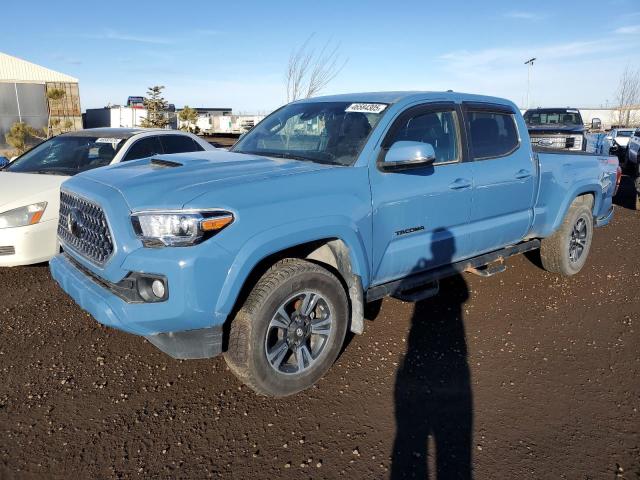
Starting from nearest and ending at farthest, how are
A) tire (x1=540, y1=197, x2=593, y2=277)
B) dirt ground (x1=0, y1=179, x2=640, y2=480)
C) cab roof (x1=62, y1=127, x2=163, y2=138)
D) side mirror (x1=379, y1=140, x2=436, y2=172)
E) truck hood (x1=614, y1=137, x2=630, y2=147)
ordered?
dirt ground (x1=0, y1=179, x2=640, y2=480), side mirror (x1=379, y1=140, x2=436, y2=172), tire (x1=540, y1=197, x2=593, y2=277), cab roof (x1=62, y1=127, x2=163, y2=138), truck hood (x1=614, y1=137, x2=630, y2=147)

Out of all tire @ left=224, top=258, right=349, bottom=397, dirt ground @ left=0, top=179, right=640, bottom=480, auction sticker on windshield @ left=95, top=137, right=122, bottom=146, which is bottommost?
dirt ground @ left=0, top=179, right=640, bottom=480

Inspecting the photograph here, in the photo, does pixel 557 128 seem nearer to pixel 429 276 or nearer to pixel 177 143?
pixel 177 143

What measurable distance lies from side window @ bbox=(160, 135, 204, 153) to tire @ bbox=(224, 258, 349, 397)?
4.36m

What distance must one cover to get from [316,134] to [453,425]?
2377 millimetres

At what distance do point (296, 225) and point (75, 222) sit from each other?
5.12 feet

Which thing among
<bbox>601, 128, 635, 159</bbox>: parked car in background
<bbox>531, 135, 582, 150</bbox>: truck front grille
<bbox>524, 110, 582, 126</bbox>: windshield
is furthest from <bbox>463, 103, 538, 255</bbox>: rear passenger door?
<bbox>601, 128, 635, 159</bbox>: parked car in background

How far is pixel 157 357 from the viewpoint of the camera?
3.86 meters

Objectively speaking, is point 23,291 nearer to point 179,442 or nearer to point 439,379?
point 179,442

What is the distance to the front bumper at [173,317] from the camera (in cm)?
273

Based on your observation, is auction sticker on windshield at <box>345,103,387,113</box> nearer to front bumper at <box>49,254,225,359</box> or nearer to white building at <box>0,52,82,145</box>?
front bumper at <box>49,254,225,359</box>

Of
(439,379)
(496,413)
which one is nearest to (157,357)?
(439,379)

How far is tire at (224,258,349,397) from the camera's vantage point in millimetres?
3043

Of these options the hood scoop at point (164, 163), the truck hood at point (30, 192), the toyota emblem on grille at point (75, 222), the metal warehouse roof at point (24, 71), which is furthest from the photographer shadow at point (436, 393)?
the metal warehouse roof at point (24, 71)

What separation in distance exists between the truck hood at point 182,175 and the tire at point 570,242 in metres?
3.32
